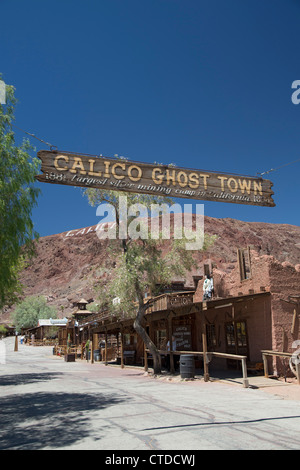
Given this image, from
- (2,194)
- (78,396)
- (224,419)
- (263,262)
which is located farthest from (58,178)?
(263,262)

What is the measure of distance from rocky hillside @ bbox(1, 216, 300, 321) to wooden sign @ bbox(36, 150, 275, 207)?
71784mm

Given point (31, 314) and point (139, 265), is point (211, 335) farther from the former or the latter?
point (31, 314)

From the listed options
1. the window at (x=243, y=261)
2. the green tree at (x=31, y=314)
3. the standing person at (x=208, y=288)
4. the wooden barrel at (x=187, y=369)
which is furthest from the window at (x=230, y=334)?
the green tree at (x=31, y=314)

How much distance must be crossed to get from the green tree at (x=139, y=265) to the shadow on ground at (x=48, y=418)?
6.44m

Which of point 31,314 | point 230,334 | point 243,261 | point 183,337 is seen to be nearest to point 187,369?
point 230,334

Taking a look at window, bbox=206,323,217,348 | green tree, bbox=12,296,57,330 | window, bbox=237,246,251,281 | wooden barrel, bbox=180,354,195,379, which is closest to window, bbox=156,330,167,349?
A: window, bbox=206,323,217,348

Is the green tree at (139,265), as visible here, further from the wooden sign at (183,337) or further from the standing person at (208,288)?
the wooden sign at (183,337)

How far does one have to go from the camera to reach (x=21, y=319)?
80.9m

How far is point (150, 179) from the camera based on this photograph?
6656 mm

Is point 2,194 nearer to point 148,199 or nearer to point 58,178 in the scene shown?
point 58,178

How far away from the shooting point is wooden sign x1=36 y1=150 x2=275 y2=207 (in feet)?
20.2

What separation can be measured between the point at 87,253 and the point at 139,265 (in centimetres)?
11766

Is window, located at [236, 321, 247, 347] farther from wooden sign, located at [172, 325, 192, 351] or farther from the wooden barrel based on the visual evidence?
wooden sign, located at [172, 325, 192, 351]

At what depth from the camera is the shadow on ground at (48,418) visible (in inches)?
246
